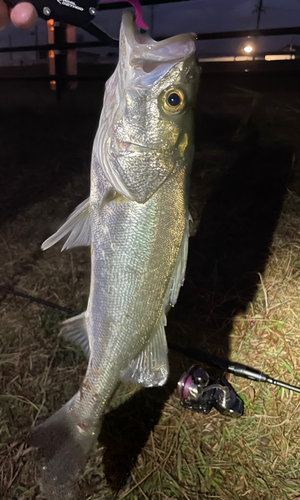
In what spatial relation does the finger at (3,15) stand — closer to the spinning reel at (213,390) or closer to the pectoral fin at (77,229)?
the pectoral fin at (77,229)

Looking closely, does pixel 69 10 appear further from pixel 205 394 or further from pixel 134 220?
pixel 205 394

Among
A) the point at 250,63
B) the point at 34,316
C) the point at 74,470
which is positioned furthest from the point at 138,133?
the point at 250,63

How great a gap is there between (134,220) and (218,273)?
1959mm

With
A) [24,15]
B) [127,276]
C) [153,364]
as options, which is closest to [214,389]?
[153,364]

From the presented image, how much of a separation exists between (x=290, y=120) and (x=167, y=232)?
12.0ft

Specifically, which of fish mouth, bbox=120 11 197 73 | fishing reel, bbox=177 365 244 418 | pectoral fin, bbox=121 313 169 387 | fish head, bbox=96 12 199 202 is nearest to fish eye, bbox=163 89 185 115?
fish head, bbox=96 12 199 202

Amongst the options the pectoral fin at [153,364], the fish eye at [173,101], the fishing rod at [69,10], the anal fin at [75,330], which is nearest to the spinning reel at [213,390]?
the pectoral fin at [153,364]

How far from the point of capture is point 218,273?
3145 millimetres

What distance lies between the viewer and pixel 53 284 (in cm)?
314

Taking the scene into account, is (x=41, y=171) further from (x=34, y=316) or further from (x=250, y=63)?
(x=250, y=63)

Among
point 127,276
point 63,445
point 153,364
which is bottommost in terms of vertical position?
point 63,445

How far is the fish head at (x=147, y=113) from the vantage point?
48.9 inches

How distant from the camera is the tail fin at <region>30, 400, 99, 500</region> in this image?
5.13ft

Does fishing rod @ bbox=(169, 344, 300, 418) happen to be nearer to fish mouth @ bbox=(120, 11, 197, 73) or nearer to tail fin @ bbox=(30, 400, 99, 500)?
tail fin @ bbox=(30, 400, 99, 500)
